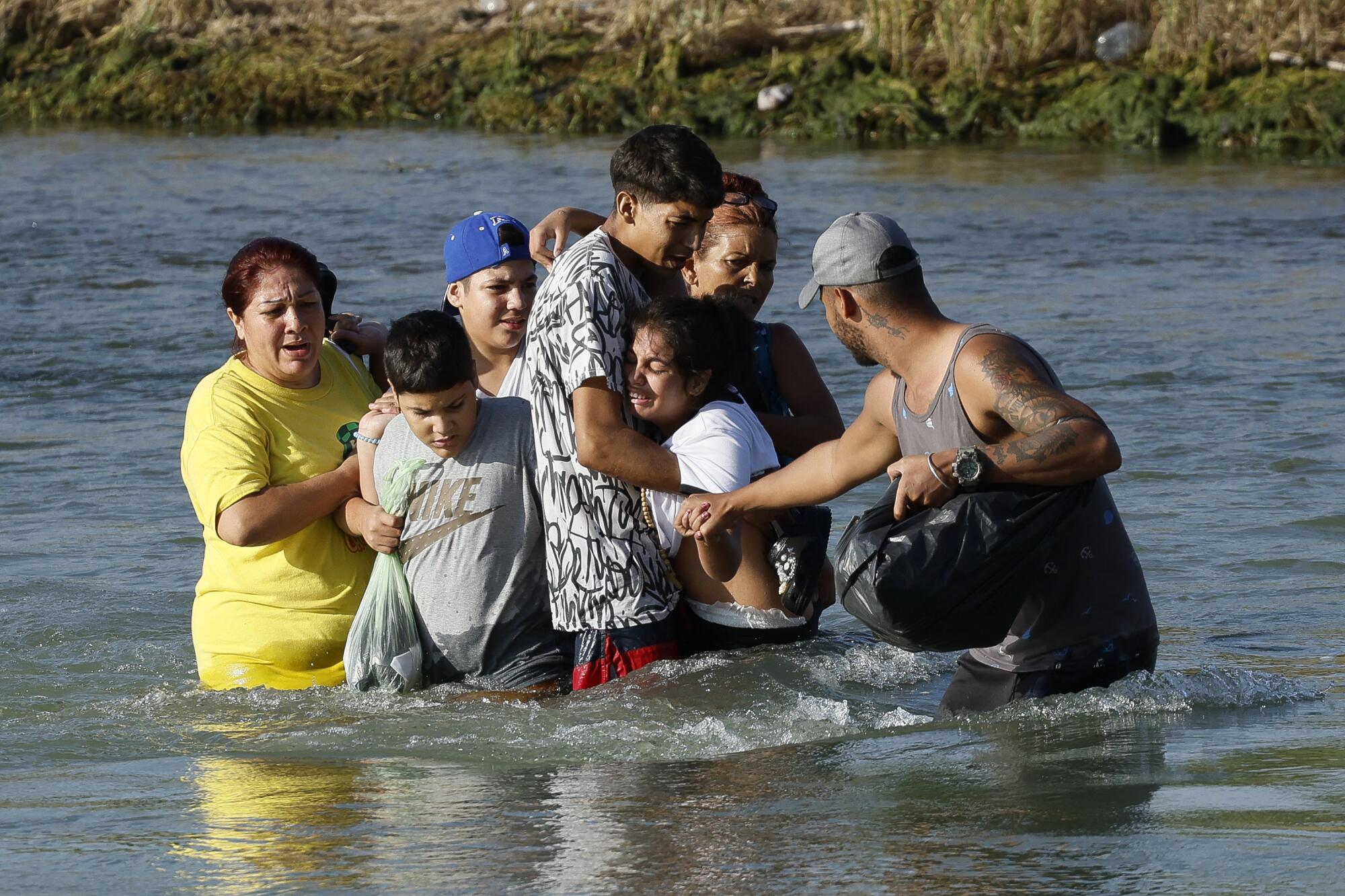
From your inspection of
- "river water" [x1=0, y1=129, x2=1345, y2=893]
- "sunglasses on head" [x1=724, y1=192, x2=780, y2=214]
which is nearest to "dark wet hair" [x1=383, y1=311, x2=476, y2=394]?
"river water" [x1=0, y1=129, x2=1345, y2=893]

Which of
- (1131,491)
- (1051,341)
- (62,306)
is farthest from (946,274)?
(62,306)

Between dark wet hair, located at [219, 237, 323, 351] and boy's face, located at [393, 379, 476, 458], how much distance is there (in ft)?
1.78

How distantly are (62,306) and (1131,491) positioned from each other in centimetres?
902

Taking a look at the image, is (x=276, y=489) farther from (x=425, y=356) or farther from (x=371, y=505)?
(x=425, y=356)

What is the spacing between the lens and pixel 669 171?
16.3 feet

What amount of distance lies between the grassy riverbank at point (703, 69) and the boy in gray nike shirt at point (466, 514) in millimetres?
16216

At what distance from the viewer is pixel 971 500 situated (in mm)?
4430

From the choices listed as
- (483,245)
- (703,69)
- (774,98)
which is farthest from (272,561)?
(703,69)

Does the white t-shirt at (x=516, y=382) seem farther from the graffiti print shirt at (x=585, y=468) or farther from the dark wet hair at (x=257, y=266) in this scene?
the dark wet hair at (x=257, y=266)

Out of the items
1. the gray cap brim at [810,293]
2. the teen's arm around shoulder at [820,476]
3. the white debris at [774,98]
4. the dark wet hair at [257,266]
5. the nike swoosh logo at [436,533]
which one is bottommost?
the nike swoosh logo at [436,533]

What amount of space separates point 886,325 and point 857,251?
0.20 meters

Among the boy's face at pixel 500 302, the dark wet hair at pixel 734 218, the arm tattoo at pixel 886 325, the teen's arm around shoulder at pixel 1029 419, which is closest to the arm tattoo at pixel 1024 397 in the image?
the teen's arm around shoulder at pixel 1029 419

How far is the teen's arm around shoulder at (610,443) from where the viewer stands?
4977 millimetres

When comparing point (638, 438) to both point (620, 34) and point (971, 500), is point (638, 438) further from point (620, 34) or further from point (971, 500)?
point (620, 34)
